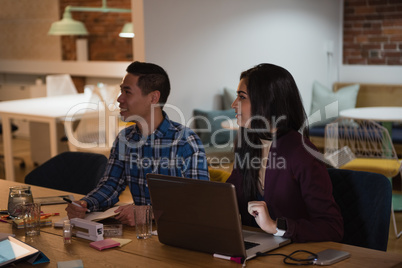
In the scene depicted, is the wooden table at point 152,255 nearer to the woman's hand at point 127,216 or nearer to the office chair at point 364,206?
the woman's hand at point 127,216

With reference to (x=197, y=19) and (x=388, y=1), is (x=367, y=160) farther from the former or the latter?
(x=388, y=1)

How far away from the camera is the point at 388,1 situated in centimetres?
702

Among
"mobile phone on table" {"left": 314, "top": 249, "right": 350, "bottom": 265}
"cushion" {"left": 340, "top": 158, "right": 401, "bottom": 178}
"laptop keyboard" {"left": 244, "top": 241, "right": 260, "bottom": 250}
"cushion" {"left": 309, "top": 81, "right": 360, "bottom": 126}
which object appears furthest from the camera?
"cushion" {"left": 309, "top": 81, "right": 360, "bottom": 126}

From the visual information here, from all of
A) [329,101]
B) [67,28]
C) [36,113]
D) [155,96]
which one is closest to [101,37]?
[67,28]

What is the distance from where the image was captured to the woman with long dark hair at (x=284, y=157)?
6.67 feet

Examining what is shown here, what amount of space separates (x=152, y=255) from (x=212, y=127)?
3853 millimetres

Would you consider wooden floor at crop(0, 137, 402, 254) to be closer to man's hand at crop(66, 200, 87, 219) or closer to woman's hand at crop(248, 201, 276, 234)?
woman's hand at crop(248, 201, 276, 234)

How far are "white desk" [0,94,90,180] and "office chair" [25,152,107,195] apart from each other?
2.13 meters

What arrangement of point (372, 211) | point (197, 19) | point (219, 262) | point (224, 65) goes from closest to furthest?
point (219, 262) → point (372, 211) → point (197, 19) → point (224, 65)

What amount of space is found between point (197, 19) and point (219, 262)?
395 centimetres

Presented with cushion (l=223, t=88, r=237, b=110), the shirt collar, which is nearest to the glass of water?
the shirt collar

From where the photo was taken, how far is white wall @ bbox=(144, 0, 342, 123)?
5168 mm

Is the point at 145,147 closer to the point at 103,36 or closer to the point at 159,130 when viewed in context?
the point at 159,130

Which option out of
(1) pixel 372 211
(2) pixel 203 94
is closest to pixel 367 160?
(2) pixel 203 94
